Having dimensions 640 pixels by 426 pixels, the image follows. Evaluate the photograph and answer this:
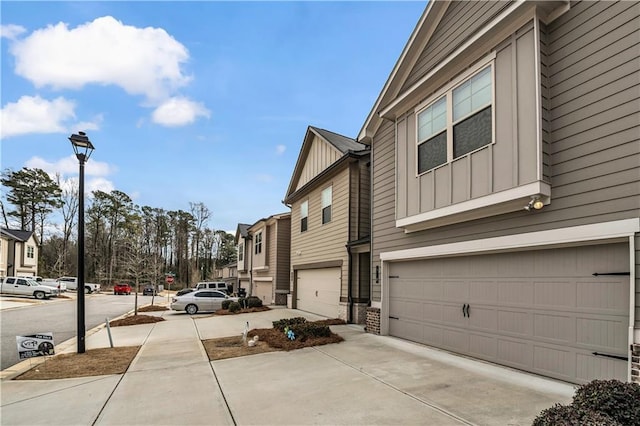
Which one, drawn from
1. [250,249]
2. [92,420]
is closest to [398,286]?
[92,420]

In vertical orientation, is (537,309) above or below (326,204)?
below

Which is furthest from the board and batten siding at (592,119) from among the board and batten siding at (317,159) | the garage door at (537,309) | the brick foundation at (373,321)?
the board and batten siding at (317,159)

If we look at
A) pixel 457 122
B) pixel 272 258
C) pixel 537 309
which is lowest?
pixel 272 258

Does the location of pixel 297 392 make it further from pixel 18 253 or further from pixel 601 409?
pixel 18 253

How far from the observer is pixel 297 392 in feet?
19.0

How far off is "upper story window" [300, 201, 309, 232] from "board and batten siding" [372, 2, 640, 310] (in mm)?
12742

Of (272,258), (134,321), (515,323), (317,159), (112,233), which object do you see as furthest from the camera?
(112,233)

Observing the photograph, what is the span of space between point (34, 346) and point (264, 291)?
18.9 m

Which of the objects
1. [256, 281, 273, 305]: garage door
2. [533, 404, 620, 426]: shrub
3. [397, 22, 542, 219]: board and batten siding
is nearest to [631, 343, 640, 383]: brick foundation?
[533, 404, 620, 426]: shrub

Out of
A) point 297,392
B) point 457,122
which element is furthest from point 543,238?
point 297,392

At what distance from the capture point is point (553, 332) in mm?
6004

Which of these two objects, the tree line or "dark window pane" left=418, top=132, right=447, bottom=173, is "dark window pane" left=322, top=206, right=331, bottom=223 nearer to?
"dark window pane" left=418, top=132, right=447, bottom=173

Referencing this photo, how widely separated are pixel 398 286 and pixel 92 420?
294 inches

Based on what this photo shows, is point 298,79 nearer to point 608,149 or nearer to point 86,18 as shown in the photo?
point 86,18
